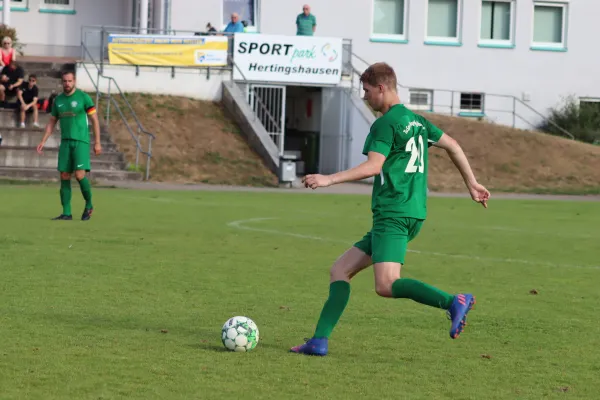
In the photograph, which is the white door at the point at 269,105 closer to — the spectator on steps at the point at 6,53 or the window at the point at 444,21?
the spectator on steps at the point at 6,53

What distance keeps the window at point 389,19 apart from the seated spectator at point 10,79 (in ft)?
51.0

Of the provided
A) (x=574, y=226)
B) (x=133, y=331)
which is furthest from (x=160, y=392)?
(x=574, y=226)

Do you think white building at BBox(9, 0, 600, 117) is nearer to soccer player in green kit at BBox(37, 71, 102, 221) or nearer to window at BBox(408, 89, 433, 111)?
window at BBox(408, 89, 433, 111)

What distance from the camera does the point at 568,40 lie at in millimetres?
44406

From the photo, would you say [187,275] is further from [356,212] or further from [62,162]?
[356,212]

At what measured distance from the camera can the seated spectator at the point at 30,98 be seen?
97.6 ft

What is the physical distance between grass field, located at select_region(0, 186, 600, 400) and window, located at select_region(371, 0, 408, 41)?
23835 mm

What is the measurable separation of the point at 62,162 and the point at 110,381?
11.3m

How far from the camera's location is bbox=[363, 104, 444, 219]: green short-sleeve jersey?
762 centimetres

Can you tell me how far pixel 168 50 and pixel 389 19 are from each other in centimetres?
1066

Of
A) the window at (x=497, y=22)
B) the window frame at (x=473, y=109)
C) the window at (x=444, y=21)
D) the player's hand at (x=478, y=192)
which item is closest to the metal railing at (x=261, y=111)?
the window frame at (x=473, y=109)

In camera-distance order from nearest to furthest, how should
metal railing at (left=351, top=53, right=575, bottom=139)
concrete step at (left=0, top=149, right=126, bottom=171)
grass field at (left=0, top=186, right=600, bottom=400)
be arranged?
1. grass field at (left=0, top=186, right=600, bottom=400)
2. concrete step at (left=0, top=149, right=126, bottom=171)
3. metal railing at (left=351, top=53, right=575, bottom=139)

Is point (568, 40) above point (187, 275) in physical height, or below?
above

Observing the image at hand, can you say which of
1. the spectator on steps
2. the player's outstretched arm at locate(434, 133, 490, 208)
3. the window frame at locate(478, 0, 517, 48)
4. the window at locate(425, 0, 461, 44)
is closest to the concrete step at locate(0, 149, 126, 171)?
the spectator on steps
